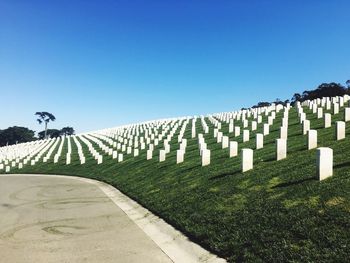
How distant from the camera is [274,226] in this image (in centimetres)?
729

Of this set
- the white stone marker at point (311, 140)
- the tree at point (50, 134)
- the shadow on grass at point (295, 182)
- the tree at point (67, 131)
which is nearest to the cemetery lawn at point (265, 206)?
the shadow on grass at point (295, 182)

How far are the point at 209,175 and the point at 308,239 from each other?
753 centimetres

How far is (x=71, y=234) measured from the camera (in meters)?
9.06

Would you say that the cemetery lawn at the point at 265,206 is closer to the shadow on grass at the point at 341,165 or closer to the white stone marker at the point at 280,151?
the shadow on grass at the point at 341,165

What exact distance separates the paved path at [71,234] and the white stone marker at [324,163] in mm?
3939

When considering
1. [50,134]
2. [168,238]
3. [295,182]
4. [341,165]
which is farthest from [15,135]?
[341,165]

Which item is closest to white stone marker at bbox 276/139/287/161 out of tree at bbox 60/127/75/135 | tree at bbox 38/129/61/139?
tree at bbox 38/129/61/139

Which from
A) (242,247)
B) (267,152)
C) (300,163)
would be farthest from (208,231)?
(267,152)

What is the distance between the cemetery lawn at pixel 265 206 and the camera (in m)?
6.37

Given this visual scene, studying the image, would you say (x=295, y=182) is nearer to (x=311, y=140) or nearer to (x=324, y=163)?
(x=324, y=163)

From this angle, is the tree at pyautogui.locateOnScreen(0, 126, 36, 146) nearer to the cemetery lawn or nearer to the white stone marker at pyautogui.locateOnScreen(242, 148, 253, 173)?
the cemetery lawn

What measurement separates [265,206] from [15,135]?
132m

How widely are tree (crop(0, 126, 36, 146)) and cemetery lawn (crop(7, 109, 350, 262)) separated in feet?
401

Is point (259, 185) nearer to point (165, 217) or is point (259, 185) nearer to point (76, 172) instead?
point (165, 217)
